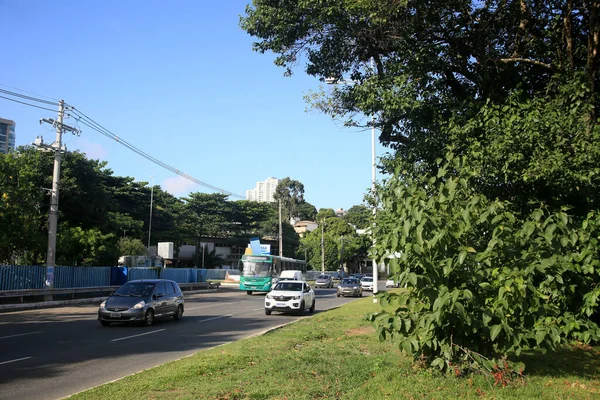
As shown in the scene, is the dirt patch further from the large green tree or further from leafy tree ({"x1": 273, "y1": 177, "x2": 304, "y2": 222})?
leafy tree ({"x1": 273, "y1": 177, "x2": 304, "y2": 222})

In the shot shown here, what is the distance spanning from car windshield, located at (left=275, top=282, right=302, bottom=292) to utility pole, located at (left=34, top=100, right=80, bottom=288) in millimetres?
12423

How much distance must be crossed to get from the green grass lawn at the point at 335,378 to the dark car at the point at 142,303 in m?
6.70

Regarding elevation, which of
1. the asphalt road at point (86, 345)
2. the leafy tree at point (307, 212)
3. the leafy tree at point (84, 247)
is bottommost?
the asphalt road at point (86, 345)

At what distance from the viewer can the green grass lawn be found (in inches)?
262

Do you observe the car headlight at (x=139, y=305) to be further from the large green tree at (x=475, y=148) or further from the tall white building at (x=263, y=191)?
the tall white building at (x=263, y=191)

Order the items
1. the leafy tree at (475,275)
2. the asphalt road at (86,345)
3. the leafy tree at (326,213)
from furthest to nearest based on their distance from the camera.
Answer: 1. the leafy tree at (326,213)
2. the asphalt road at (86,345)
3. the leafy tree at (475,275)

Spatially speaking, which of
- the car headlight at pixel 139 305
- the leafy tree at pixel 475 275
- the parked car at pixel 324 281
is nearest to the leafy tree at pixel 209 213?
the parked car at pixel 324 281

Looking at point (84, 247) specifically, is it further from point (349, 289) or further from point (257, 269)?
point (349, 289)

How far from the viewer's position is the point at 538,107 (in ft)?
31.0

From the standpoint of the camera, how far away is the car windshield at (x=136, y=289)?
1720 cm

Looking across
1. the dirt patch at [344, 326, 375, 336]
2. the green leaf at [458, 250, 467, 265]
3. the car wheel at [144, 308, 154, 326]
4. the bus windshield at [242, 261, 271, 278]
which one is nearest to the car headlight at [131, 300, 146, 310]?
the car wheel at [144, 308, 154, 326]

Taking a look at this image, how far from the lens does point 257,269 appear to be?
3959cm

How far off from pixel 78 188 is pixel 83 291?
10.3 metres

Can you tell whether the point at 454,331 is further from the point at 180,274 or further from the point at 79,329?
the point at 180,274
